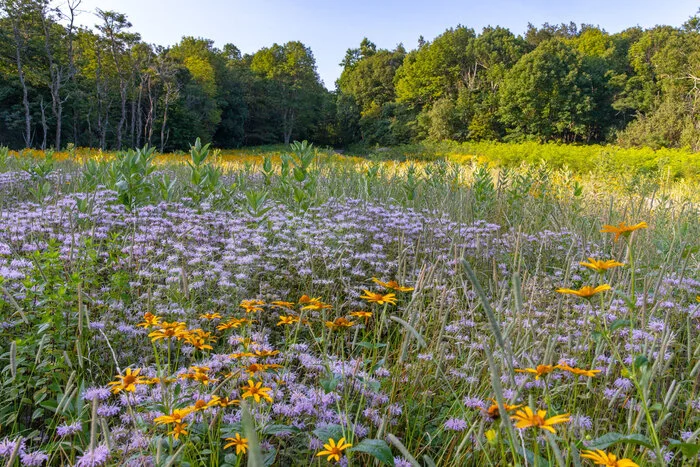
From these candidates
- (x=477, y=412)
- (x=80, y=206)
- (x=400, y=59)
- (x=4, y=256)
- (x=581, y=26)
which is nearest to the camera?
(x=477, y=412)

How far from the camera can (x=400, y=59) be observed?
174 ft

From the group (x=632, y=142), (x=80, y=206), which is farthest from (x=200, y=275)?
(x=632, y=142)

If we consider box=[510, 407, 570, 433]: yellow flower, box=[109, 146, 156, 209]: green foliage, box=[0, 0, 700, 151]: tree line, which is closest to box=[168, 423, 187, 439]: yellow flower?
box=[510, 407, 570, 433]: yellow flower

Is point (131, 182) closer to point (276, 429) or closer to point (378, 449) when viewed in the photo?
point (276, 429)

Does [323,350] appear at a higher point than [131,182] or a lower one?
lower

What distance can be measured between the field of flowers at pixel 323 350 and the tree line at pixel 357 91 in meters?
15.4

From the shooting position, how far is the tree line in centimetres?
2114

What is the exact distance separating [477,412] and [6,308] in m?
1.70

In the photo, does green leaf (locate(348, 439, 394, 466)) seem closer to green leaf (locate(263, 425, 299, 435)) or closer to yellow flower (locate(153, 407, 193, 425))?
green leaf (locate(263, 425, 299, 435))

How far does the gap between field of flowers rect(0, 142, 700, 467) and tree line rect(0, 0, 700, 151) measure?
1542 cm

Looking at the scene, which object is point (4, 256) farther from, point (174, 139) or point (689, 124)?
point (689, 124)

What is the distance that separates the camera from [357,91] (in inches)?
2008

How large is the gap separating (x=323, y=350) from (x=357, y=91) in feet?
171

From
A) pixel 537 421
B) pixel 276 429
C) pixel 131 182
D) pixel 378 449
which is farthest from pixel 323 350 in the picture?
pixel 131 182
